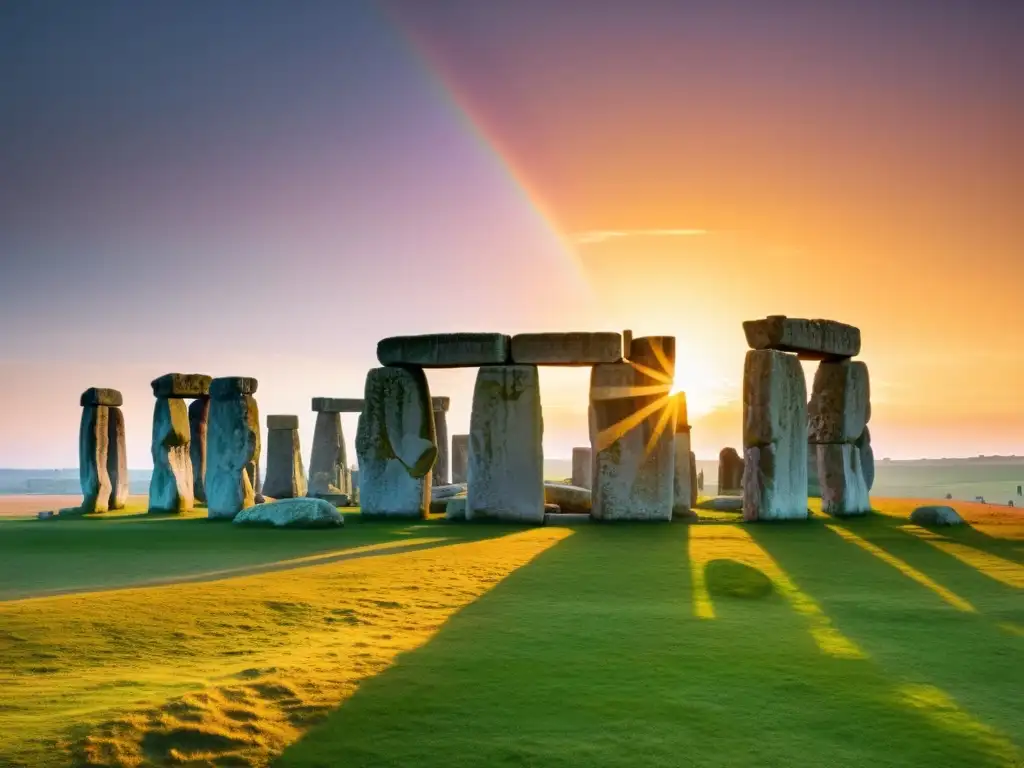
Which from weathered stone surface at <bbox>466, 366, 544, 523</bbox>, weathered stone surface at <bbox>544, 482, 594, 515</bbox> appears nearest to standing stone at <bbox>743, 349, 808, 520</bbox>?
weathered stone surface at <bbox>466, 366, 544, 523</bbox>

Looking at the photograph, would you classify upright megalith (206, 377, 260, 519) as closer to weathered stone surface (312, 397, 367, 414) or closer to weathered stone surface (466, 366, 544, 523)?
weathered stone surface (466, 366, 544, 523)

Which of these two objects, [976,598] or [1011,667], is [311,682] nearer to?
[1011,667]

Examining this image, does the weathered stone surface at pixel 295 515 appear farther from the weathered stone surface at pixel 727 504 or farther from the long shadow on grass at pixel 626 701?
the weathered stone surface at pixel 727 504

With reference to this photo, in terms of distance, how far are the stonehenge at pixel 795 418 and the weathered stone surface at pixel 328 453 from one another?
14465 mm

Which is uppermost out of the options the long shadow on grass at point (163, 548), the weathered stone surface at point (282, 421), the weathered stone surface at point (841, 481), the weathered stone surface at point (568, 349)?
the weathered stone surface at point (568, 349)

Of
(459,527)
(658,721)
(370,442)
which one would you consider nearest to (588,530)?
(459,527)

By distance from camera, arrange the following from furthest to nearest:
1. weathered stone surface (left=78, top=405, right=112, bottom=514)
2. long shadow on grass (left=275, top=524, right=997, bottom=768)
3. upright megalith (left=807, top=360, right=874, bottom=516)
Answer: weathered stone surface (left=78, top=405, right=112, bottom=514)
upright megalith (left=807, top=360, right=874, bottom=516)
long shadow on grass (left=275, top=524, right=997, bottom=768)

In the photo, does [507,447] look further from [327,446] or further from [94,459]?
[327,446]

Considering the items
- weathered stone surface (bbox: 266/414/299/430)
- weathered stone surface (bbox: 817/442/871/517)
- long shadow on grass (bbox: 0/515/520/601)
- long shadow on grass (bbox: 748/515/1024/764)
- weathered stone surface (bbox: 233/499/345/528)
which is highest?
weathered stone surface (bbox: 266/414/299/430)

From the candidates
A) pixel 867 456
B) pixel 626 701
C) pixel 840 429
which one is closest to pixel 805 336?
pixel 840 429

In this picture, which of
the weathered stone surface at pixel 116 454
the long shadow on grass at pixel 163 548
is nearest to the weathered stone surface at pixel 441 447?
the weathered stone surface at pixel 116 454

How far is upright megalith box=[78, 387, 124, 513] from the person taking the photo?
1761cm

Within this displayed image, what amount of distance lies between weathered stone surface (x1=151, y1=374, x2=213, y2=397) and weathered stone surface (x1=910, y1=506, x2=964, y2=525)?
12828 mm

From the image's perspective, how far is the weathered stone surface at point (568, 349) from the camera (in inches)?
534
